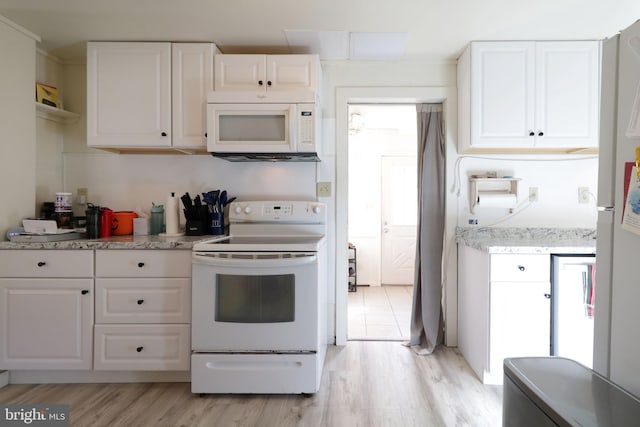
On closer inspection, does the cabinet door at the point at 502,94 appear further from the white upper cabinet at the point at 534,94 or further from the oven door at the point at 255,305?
the oven door at the point at 255,305

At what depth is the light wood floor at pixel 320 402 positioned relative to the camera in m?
1.73

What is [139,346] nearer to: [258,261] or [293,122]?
[258,261]

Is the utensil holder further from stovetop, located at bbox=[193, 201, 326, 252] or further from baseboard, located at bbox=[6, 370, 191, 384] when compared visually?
baseboard, located at bbox=[6, 370, 191, 384]

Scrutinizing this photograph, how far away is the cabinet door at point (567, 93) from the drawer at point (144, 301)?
8.15 ft

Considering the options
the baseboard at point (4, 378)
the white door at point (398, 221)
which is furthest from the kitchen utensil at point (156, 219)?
the white door at point (398, 221)

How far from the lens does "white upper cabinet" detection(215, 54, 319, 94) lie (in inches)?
89.4

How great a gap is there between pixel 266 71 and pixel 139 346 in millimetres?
1864

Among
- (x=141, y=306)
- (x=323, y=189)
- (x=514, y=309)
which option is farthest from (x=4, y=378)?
(x=514, y=309)

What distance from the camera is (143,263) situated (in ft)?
6.52

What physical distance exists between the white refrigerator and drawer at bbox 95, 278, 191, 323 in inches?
74.2

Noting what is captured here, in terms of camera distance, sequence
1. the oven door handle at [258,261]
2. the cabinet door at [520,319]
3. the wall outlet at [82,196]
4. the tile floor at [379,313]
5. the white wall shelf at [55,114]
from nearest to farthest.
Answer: the oven door handle at [258,261] → the cabinet door at [520,319] → the white wall shelf at [55,114] → the wall outlet at [82,196] → the tile floor at [379,313]

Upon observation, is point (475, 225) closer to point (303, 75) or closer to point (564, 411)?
point (303, 75)

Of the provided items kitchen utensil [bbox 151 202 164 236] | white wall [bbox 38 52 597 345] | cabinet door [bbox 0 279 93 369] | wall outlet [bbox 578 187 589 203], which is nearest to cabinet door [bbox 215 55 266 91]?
white wall [bbox 38 52 597 345]

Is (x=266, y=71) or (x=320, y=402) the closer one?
(x=320, y=402)
